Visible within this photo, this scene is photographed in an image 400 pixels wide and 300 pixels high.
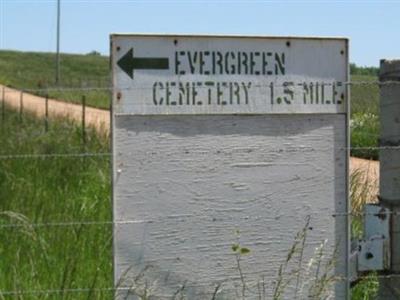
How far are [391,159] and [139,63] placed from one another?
1.25 metres

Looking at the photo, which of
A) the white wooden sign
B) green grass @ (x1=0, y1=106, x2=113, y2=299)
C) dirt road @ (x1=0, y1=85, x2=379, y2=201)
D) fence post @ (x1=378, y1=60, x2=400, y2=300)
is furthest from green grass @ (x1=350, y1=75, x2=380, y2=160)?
the white wooden sign

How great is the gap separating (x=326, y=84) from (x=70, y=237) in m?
2.02

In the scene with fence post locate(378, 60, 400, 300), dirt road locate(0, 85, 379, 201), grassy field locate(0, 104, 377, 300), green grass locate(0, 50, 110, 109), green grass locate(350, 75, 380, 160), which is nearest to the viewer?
fence post locate(378, 60, 400, 300)

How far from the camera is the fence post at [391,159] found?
3959 millimetres

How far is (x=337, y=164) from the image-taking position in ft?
12.9

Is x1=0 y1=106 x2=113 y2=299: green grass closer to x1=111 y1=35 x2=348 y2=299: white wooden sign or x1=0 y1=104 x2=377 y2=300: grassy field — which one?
x1=0 y1=104 x2=377 y2=300: grassy field

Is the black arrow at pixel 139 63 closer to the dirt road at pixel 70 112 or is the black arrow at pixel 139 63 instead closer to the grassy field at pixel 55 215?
the grassy field at pixel 55 215

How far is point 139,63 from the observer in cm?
369

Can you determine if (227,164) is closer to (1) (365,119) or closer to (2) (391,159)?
(2) (391,159)

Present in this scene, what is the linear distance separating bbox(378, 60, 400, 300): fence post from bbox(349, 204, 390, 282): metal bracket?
0.03 m

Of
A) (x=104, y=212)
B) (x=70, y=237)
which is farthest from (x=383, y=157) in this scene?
(x=104, y=212)

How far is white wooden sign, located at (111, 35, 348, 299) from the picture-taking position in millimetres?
3691

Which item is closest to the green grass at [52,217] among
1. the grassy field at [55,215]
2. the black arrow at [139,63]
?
the grassy field at [55,215]

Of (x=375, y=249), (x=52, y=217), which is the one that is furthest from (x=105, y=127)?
(x=375, y=249)
